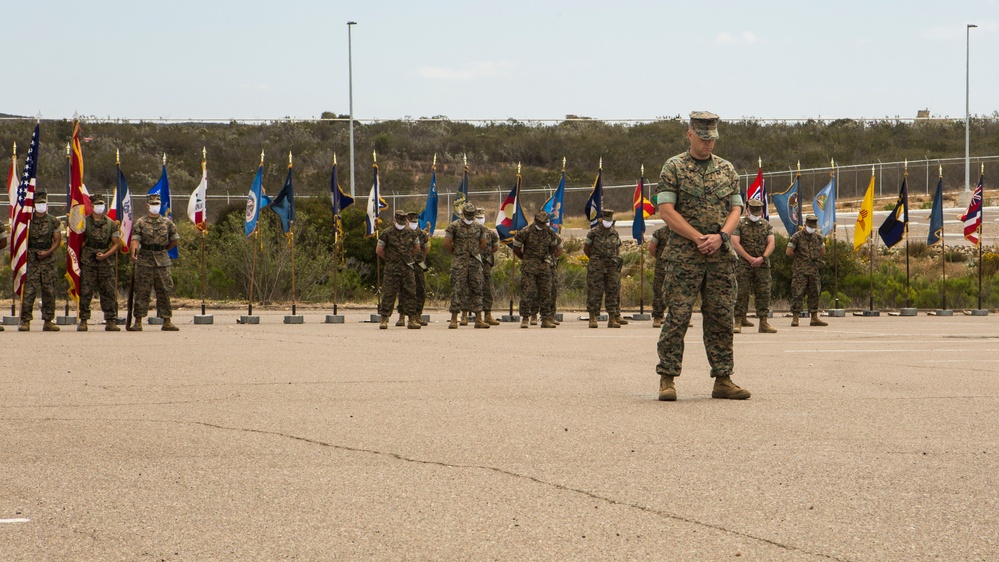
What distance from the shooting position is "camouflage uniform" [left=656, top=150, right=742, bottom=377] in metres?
9.60

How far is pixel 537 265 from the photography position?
2258 centimetres

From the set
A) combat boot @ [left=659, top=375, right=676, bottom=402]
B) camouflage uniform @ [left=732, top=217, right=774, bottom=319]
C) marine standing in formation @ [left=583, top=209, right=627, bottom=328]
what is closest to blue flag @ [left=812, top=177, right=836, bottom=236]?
marine standing in formation @ [left=583, top=209, right=627, bottom=328]

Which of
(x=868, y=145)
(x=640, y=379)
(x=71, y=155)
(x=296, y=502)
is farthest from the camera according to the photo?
(x=868, y=145)

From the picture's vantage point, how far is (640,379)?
38.1 ft

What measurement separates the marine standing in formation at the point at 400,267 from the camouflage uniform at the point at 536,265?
2.07 m

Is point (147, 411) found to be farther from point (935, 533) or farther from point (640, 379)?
point (935, 533)

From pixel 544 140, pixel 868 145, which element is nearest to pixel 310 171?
pixel 544 140

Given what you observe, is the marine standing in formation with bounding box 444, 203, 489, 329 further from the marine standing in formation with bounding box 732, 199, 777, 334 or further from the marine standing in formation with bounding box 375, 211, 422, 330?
the marine standing in formation with bounding box 732, 199, 777, 334

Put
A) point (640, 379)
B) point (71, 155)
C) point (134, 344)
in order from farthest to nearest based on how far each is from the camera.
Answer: point (71, 155) < point (134, 344) < point (640, 379)

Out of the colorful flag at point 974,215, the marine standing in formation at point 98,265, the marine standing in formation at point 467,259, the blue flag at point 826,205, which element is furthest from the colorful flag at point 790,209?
the marine standing in formation at point 98,265

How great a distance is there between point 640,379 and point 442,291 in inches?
857

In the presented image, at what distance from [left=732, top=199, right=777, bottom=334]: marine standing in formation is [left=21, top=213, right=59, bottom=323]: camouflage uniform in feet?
36.2

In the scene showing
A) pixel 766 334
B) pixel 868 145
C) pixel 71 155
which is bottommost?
pixel 766 334

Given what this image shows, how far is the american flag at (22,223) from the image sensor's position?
1977cm
